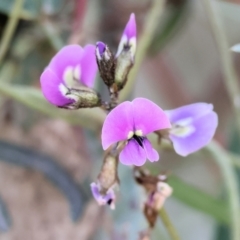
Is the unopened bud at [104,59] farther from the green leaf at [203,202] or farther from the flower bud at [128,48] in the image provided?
the green leaf at [203,202]

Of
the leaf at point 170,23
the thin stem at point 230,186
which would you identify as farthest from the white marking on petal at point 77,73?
the leaf at point 170,23

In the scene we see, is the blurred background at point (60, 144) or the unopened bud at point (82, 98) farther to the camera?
the blurred background at point (60, 144)

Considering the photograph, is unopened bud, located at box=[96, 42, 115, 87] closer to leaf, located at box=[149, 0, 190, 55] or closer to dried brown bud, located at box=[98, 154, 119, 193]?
dried brown bud, located at box=[98, 154, 119, 193]

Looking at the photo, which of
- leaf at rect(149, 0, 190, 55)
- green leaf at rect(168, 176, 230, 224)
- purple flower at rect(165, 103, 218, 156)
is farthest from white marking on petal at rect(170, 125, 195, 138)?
leaf at rect(149, 0, 190, 55)

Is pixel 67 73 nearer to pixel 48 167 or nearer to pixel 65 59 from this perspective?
pixel 65 59

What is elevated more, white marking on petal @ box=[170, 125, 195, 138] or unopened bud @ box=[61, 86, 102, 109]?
unopened bud @ box=[61, 86, 102, 109]

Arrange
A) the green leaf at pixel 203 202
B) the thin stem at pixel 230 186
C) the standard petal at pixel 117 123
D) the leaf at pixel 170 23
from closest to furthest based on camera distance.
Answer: the standard petal at pixel 117 123, the thin stem at pixel 230 186, the green leaf at pixel 203 202, the leaf at pixel 170 23

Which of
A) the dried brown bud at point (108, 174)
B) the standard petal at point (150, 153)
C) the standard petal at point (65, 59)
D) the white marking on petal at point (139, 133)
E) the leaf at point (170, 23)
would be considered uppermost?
the leaf at point (170, 23)

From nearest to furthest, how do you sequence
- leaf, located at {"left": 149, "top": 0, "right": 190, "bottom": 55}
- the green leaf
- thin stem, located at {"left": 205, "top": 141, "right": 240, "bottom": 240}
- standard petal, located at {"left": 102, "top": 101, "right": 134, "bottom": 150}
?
standard petal, located at {"left": 102, "top": 101, "right": 134, "bottom": 150} < thin stem, located at {"left": 205, "top": 141, "right": 240, "bottom": 240} < the green leaf < leaf, located at {"left": 149, "top": 0, "right": 190, "bottom": 55}
